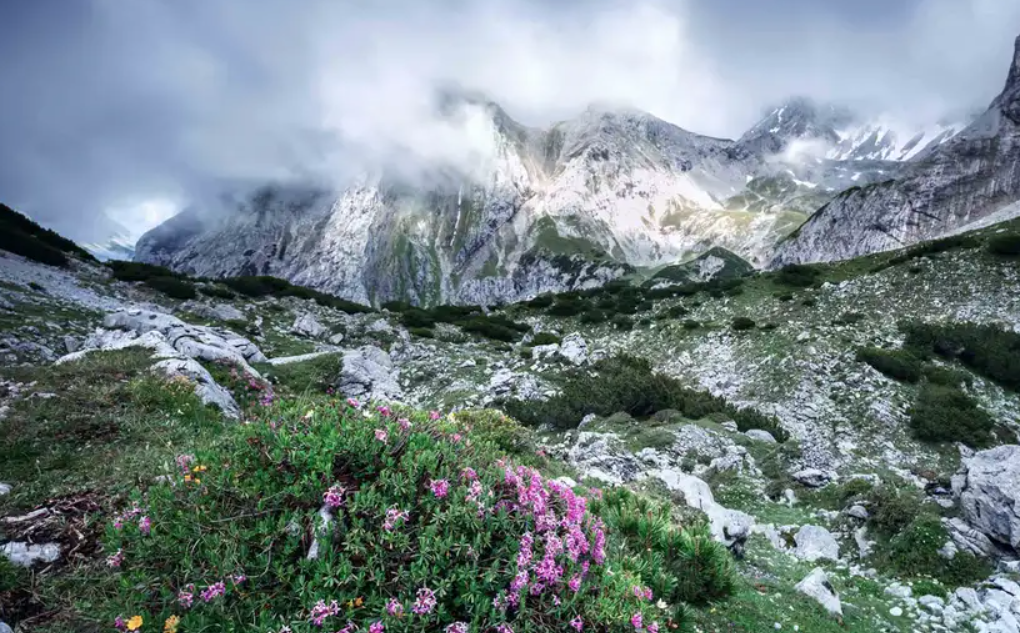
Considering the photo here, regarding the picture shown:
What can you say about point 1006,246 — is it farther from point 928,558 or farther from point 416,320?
point 416,320

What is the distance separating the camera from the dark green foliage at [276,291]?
36.4 meters

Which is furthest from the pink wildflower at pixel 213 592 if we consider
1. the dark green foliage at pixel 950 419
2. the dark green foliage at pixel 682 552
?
the dark green foliage at pixel 950 419

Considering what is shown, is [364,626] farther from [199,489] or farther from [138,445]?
[138,445]

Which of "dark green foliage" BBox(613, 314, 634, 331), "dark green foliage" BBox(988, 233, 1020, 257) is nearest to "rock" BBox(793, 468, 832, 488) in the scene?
"dark green foliage" BBox(613, 314, 634, 331)

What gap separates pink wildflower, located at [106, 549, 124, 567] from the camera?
3.64 meters

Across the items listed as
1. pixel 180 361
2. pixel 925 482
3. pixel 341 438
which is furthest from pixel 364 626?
pixel 925 482

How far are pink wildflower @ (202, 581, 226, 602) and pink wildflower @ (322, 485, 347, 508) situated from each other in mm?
824

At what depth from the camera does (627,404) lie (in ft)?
65.6

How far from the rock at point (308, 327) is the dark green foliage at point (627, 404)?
619 inches

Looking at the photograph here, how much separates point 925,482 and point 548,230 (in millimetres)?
178175

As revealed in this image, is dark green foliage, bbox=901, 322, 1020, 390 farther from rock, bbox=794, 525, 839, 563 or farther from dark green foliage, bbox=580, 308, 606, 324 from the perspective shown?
dark green foliage, bbox=580, 308, 606, 324

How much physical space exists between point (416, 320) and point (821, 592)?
32.0 m

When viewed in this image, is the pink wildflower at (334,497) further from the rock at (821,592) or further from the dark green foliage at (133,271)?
the dark green foliage at (133,271)

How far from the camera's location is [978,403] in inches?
730
